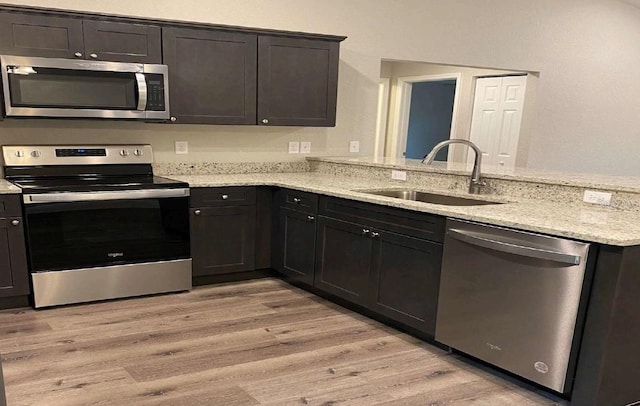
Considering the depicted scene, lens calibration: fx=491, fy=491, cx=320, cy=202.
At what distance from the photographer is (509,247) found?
2.29 m

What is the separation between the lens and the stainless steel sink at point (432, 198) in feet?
10.5

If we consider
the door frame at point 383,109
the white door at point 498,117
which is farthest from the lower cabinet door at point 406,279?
the door frame at point 383,109

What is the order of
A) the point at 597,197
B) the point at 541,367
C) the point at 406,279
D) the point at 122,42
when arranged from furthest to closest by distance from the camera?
the point at 122,42
the point at 406,279
the point at 597,197
the point at 541,367

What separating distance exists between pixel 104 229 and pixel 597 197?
3.03 metres

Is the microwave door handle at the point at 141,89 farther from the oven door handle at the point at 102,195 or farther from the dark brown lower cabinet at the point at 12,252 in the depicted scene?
the dark brown lower cabinet at the point at 12,252

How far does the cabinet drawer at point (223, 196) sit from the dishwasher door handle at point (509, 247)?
5.55ft

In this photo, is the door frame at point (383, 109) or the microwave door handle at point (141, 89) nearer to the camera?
the microwave door handle at point (141, 89)

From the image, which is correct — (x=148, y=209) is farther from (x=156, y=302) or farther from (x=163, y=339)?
(x=163, y=339)

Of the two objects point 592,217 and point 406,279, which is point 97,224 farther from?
point 592,217

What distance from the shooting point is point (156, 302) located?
3404mm

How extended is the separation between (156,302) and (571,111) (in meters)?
5.03

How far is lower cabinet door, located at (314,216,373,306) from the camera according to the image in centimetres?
313

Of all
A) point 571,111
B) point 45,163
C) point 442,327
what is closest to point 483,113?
point 571,111

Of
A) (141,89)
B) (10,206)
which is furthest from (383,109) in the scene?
(10,206)
